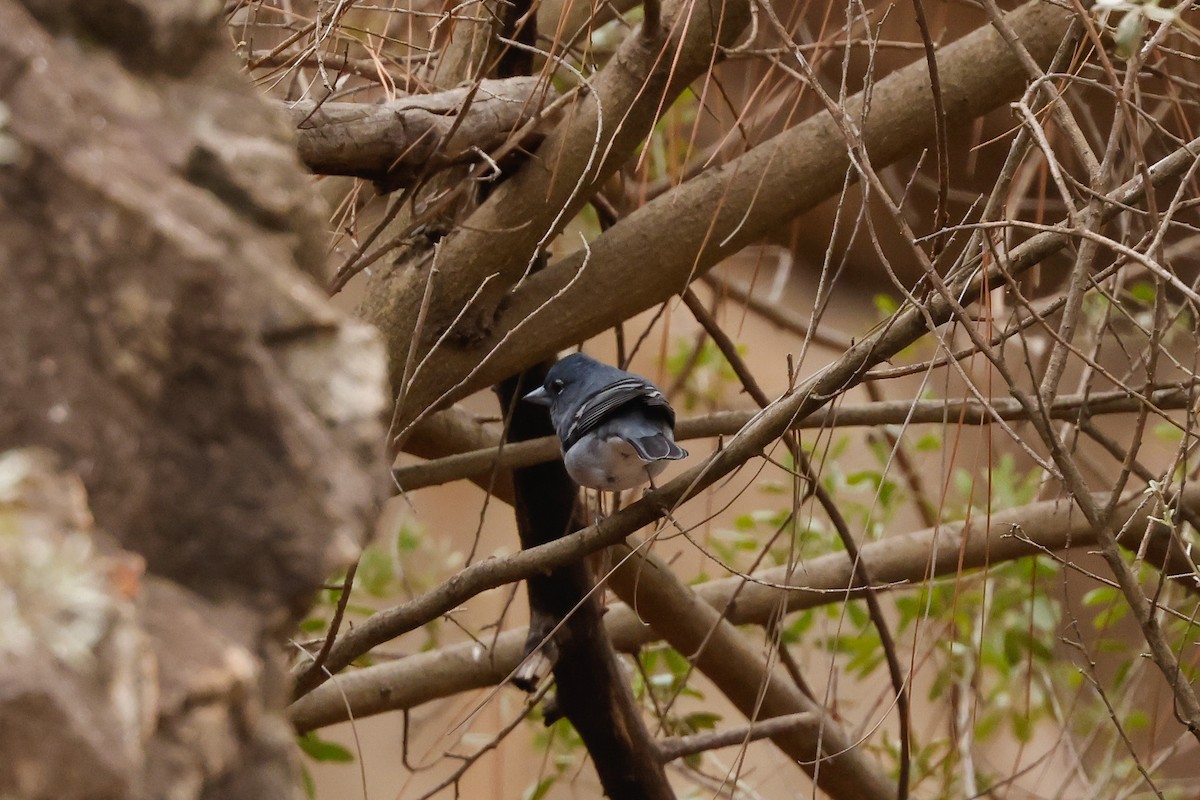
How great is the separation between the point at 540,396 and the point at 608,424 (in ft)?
0.61

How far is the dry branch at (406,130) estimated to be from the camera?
181 centimetres

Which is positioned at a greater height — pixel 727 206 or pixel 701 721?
pixel 727 206

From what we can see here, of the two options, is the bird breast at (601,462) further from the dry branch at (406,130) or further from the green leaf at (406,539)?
the green leaf at (406,539)

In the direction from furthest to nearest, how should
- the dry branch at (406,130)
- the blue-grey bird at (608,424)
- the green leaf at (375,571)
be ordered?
the green leaf at (375,571) → the blue-grey bird at (608,424) → the dry branch at (406,130)

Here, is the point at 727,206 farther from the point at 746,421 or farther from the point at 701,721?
the point at 701,721

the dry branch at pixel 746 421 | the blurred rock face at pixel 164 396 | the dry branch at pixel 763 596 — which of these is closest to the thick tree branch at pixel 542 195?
the dry branch at pixel 746 421

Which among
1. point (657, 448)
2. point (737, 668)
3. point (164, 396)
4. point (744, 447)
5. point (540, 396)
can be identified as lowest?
point (164, 396)

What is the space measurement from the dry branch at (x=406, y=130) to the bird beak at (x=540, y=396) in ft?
1.89

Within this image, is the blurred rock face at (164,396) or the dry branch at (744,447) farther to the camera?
the dry branch at (744,447)

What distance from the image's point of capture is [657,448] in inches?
92.1

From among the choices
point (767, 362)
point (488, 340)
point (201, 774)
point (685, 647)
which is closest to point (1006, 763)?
point (767, 362)

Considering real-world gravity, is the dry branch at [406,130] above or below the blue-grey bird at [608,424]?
above

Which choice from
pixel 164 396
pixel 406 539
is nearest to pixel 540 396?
pixel 406 539

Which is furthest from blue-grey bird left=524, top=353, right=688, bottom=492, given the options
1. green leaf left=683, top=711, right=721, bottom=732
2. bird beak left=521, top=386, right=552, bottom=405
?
green leaf left=683, top=711, right=721, bottom=732
